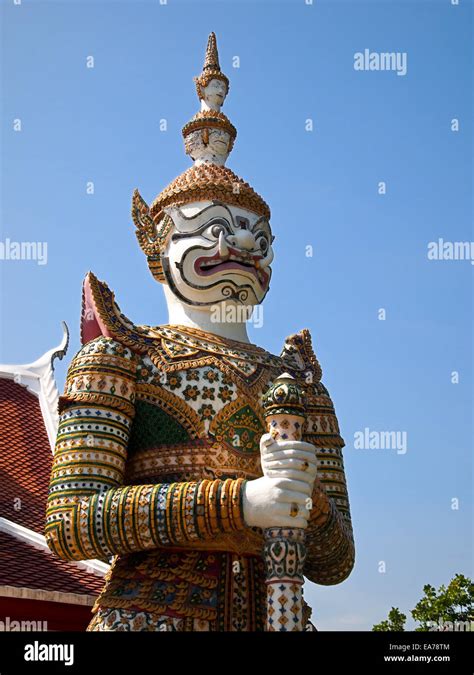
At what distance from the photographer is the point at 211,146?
7199mm

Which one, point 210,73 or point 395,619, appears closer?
point 210,73

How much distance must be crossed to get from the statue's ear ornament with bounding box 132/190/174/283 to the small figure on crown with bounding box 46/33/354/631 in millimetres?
14

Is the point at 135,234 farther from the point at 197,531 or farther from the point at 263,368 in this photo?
the point at 197,531

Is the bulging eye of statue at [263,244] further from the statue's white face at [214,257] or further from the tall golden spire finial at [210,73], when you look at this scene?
the tall golden spire finial at [210,73]

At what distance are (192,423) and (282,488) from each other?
97 cm

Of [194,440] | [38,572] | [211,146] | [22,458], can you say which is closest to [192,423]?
[194,440]

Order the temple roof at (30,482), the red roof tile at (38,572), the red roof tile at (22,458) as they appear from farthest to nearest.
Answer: the red roof tile at (22,458) < the temple roof at (30,482) < the red roof tile at (38,572)

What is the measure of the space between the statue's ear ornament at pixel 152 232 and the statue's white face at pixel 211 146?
59 cm

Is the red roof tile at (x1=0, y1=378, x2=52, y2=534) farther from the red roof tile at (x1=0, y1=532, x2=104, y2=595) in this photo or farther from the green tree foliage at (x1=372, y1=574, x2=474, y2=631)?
the green tree foliage at (x1=372, y1=574, x2=474, y2=631)

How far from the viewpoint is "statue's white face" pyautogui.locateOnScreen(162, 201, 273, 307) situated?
6.42 metres

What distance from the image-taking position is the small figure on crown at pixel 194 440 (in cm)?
523

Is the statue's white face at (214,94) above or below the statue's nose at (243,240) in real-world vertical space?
above

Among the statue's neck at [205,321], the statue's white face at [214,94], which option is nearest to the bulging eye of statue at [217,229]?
the statue's neck at [205,321]

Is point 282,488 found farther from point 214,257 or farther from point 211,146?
point 211,146
